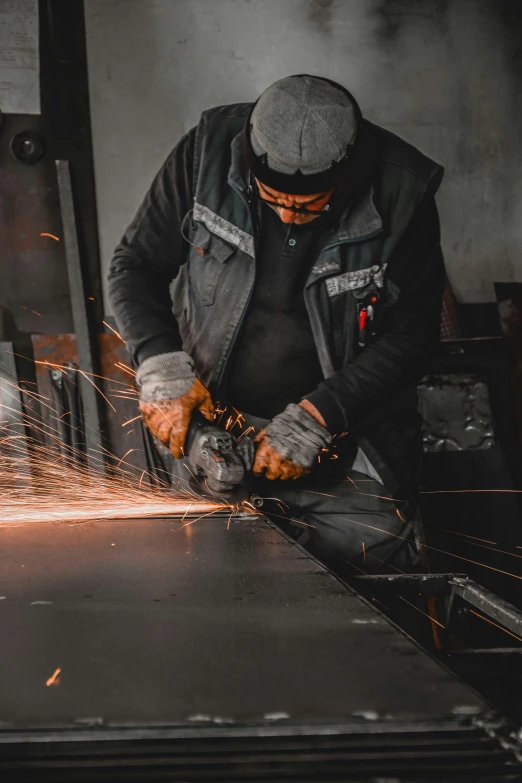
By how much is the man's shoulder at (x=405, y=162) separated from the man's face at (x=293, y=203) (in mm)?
357

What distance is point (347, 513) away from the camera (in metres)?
2.25

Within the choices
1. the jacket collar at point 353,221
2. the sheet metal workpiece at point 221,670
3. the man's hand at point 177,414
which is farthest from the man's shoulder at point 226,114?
the sheet metal workpiece at point 221,670

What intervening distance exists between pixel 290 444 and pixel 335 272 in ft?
1.76

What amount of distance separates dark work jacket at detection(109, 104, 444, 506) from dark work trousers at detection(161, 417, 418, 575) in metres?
0.10

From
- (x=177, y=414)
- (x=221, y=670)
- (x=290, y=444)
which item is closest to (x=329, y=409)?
(x=290, y=444)

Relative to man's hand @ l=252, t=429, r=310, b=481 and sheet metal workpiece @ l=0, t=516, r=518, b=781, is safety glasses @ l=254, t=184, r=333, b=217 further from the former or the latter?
sheet metal workpiece @ l=0, t=516, r=518, b=781

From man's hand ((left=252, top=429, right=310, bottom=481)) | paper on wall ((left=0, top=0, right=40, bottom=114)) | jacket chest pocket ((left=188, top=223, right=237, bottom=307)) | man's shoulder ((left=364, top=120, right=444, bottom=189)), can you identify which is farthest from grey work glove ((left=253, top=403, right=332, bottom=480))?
paper on wall ((left=0, top=0, right=40, bottom=114))

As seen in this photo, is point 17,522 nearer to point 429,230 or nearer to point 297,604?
point 297,604

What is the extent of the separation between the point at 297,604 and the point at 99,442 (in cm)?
239

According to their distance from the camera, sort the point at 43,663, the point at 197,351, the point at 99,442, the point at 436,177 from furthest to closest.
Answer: the point at 99,442 → the point at 197,351 → the point at 436,177 → the point at 43,663

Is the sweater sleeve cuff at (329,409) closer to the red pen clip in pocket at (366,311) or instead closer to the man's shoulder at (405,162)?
the red pen clip in pocket at (366,311)

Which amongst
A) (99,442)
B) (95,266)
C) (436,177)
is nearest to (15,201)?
(95,266)

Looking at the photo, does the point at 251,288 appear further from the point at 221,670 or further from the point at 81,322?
the point at 81,322

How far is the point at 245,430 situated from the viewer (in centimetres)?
226
